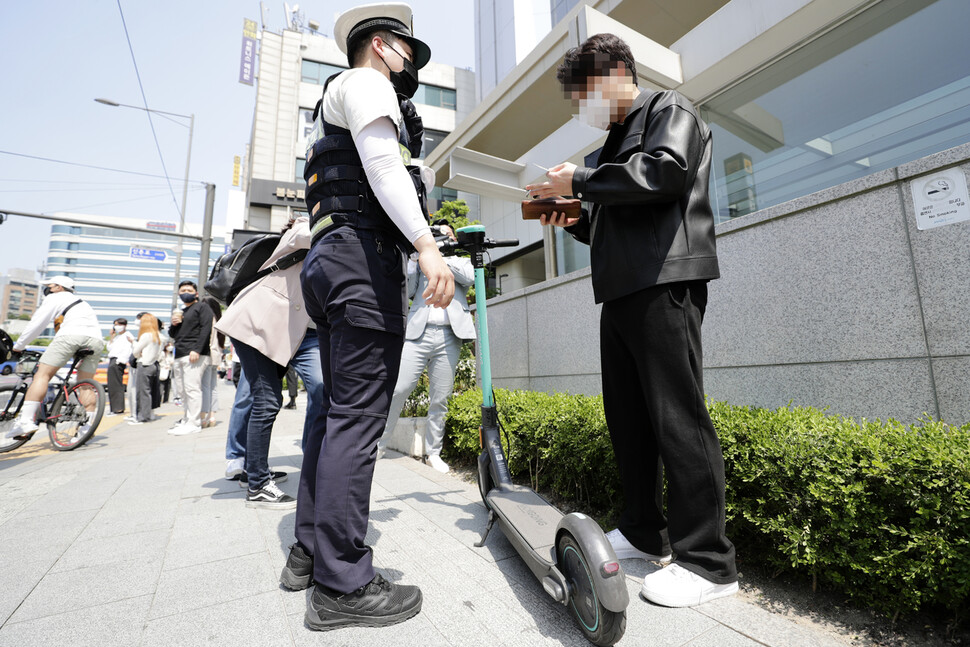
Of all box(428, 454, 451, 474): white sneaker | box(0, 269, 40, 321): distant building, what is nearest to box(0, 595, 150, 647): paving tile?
box(428, 454, 451, 474): white sneaker

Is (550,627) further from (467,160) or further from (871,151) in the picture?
(467,160)

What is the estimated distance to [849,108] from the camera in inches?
191

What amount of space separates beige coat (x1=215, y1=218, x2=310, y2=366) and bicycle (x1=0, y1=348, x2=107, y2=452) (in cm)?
419

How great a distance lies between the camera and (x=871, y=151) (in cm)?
443

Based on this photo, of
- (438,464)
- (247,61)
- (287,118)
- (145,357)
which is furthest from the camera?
(247,61)

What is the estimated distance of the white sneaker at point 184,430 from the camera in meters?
6.76

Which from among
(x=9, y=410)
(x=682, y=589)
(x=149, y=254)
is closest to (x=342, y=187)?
(x=682, y=589)

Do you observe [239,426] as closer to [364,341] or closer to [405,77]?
[364,341]

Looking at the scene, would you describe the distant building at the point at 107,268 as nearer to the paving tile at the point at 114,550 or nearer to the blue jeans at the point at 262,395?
the blue jeans at the point at 262,395

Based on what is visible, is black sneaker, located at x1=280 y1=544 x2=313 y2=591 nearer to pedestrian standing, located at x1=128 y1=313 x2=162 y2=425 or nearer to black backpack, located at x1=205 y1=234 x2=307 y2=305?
black backpack, located at x1=205 y1=234 x2=307 y2=305

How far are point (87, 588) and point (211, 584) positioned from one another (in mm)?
522

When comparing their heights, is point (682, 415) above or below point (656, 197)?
below

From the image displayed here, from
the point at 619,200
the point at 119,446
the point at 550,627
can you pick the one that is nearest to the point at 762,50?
the point at 619,200

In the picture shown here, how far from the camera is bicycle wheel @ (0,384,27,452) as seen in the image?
17.3 ft
